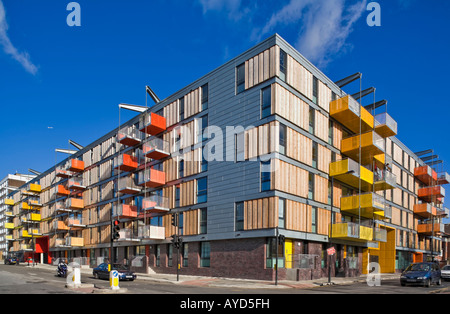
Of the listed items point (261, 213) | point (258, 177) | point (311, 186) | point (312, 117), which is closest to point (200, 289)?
point (261, 213)

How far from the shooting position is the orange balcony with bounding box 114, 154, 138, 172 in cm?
4147

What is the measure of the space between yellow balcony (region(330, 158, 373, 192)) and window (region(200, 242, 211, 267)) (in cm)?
1261

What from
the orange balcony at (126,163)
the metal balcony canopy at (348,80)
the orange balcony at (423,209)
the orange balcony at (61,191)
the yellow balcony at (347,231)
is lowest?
the yellow balcony at (347,231)

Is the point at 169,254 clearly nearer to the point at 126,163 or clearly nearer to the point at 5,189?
the point at 126,163

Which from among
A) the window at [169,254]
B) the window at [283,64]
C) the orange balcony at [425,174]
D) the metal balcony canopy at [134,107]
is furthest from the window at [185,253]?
the orange balcony at [425,174]

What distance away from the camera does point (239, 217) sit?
1179 inches

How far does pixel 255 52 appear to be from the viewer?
1203 inches

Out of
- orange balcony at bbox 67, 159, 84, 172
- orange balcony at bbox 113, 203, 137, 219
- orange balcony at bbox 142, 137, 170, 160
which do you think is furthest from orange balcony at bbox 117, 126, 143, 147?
orange balcony at bbox 67, 159, 84, 172

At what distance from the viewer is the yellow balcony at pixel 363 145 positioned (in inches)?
1351

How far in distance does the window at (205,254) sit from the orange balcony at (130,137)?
15.4m

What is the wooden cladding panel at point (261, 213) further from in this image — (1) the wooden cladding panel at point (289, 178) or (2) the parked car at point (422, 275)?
(2) the parked car at point (422, 275)

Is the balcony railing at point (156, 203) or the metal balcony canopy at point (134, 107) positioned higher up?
the metal balcony canopy at point (134, 107)

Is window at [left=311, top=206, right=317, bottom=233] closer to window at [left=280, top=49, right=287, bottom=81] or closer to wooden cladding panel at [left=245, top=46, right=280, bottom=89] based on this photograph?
window at [left=280, top=49, right=287, bottom=81]

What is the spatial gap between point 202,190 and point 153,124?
9092 millimetres
